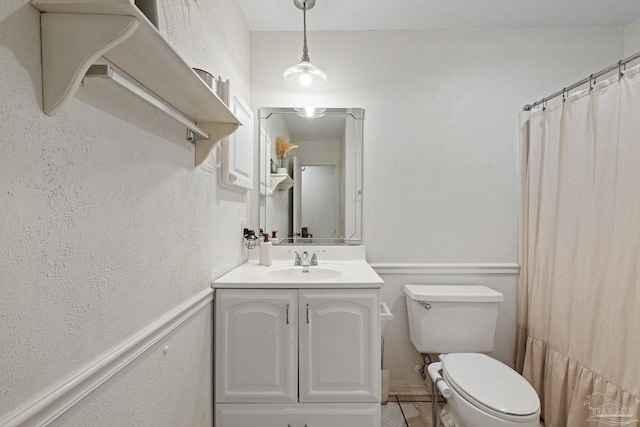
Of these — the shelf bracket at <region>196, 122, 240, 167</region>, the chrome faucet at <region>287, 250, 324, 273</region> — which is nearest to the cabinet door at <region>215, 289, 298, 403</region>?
the chrome faucet at <region>287, 250, 324, 273</region>

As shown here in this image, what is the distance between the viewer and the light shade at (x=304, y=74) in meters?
1.70

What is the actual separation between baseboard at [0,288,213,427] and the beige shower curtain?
180cm

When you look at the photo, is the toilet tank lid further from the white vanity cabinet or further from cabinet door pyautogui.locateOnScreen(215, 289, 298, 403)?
cabinet door pyautogui.locateOnScreen(215, 289, 298, 403)

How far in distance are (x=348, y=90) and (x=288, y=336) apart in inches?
61.4

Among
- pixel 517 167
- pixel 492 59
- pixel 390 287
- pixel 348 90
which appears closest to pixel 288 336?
pixel 390 287

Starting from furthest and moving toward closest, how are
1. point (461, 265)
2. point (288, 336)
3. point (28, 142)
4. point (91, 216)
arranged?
1. point (461, 265)
2. point (288, 336)
3. point (91, 216)
4. point (28, 142)

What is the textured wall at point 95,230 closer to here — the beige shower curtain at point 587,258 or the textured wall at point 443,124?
the textured wall at point 443,124

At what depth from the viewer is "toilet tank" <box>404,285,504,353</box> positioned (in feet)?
5.54

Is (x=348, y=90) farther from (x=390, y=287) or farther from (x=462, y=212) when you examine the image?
(x=390, y=287)

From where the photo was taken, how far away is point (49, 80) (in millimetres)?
532

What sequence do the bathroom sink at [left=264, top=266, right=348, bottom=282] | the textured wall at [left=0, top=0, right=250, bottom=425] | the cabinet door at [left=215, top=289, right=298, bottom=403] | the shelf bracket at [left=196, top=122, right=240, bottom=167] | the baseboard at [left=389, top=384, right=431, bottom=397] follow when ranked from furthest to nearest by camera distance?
the baseboard at [left=389, top=384, right=431, bottom=397] < the bathroom sink at [left=264, top=266, right=348, bottom=282] < the cabinet door at [left=215, top=289, right=298, bottom=403] < the shelf bracket at [left=196, top=122, right=240, bottom=167] < the textured wall at [left=0, top=0, right=250, bottom=425]

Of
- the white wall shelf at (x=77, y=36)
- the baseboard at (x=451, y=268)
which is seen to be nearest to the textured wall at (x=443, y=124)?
the baseboard at (x=451, y=268)

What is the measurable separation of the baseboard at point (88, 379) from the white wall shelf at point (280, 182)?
3.65ft

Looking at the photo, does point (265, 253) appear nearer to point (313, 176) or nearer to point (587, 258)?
point (313, 176)
